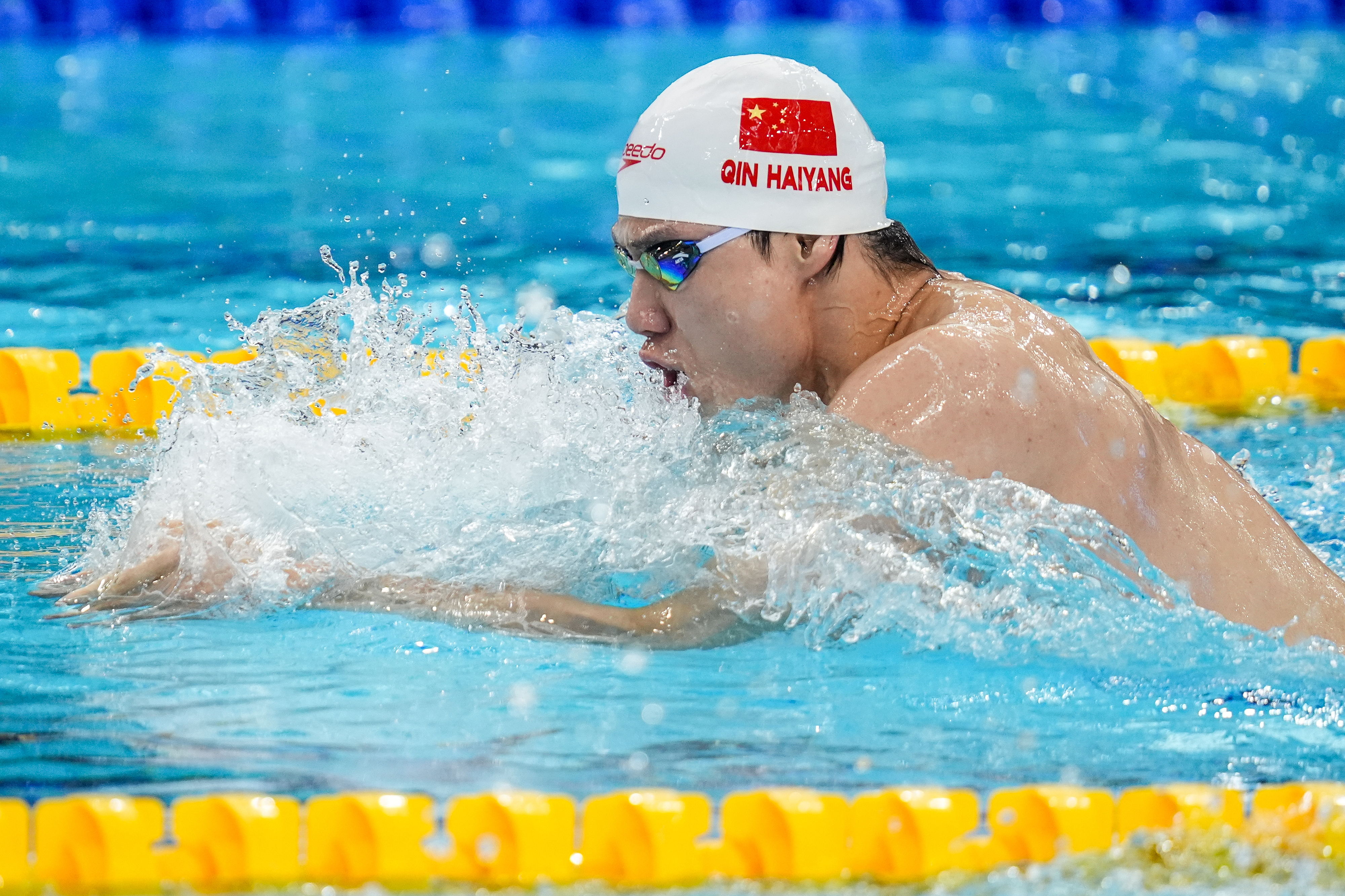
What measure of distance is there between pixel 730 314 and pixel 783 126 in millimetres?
326

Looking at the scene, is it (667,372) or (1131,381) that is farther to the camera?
(1131,381)

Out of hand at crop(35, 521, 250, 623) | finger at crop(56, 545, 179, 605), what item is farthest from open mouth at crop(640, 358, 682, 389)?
A: finger at crop(56, 545, 179, 605)

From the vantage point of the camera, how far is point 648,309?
236cm

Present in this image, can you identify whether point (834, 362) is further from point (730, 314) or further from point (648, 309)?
point (648, 309)

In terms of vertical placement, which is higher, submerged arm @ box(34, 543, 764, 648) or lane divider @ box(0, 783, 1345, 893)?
submerged arm @ box(34, 543, 764, 648)

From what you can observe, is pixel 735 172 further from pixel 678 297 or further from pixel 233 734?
pixel 233 734

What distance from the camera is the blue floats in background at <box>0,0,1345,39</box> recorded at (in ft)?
37.3

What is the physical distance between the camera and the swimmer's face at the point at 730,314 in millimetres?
2318

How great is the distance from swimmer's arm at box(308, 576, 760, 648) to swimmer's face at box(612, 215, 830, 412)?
37cm

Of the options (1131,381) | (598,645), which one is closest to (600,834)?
(598,645)

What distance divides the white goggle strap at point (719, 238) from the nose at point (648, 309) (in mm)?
87

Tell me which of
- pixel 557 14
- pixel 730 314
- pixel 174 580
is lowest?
pixel 174 580

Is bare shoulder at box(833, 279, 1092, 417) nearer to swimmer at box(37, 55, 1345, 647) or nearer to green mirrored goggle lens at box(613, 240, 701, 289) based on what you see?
swimmer at box(37, 55, 1345, 647)

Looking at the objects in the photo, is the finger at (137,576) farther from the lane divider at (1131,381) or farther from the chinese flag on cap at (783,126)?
the lane divider at (1131,381)
